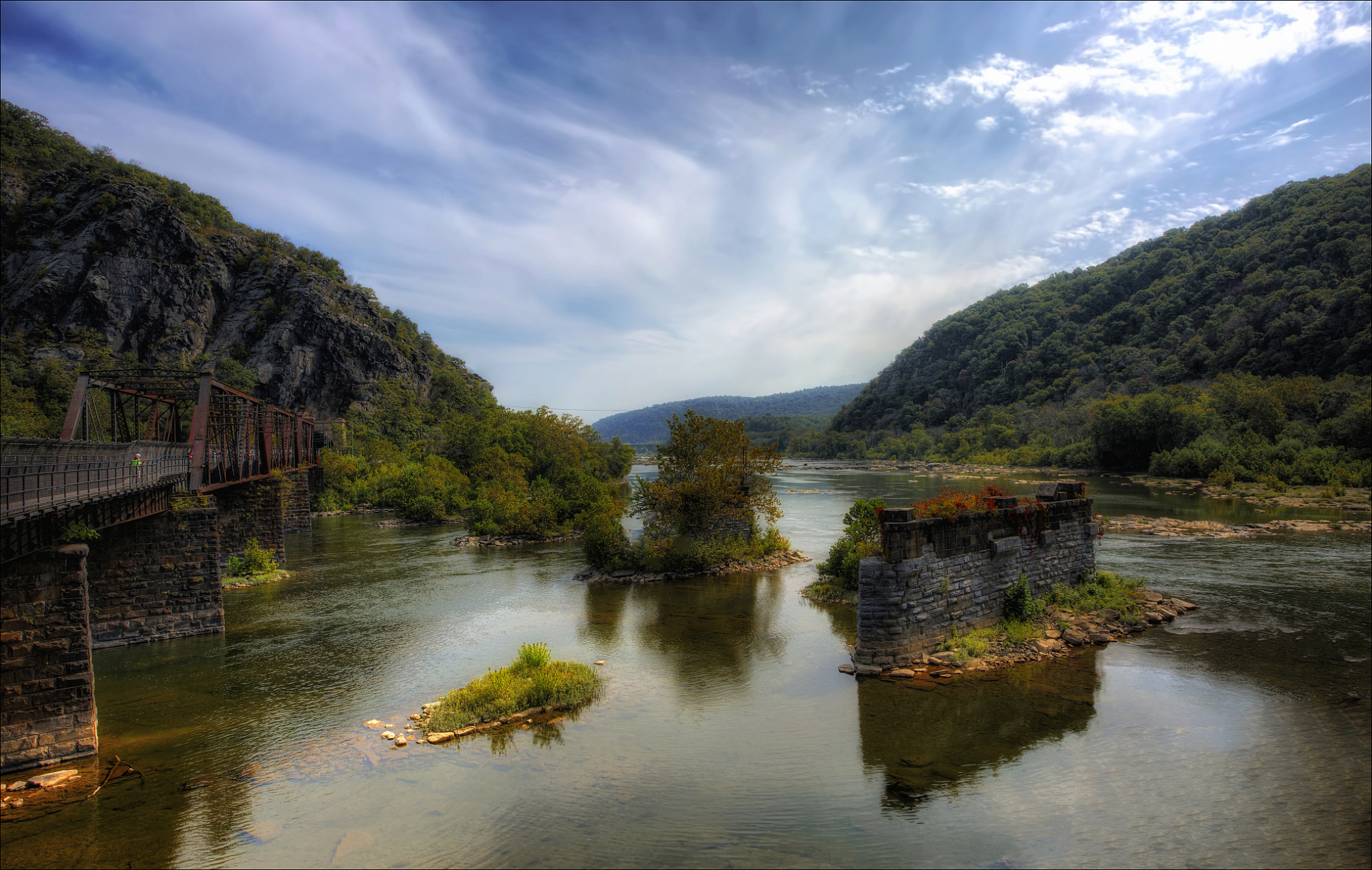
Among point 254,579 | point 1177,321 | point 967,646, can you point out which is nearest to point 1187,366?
point 1177,321

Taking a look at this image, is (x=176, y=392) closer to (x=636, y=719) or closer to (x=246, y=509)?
(x=246, y=509)

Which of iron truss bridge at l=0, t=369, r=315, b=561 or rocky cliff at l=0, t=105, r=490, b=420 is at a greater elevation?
rocky cliff at l=0, t=105, r=490, b=420

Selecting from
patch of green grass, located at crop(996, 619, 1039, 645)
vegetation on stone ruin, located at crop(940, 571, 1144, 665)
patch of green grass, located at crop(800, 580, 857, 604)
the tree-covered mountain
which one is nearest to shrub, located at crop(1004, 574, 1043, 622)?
vegetation on stone ruin, located at crop(940, 571, 1144, 665)

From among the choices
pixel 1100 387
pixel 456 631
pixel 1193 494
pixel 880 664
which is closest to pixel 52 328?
pixel 456 631

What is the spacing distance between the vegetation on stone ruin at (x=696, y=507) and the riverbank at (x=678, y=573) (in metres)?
0.24

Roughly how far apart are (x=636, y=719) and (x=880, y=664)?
5.80 m

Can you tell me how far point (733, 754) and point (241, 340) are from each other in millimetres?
94253

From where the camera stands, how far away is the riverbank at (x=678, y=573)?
91.0 ft

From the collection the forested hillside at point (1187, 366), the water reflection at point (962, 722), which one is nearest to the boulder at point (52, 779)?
the water reflection at point (962, 722)

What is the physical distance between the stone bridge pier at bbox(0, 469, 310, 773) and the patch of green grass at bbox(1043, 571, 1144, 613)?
21886 mm

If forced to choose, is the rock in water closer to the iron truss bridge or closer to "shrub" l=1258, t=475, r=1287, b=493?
the iron truss bridge

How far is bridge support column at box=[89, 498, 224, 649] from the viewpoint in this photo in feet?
58.2

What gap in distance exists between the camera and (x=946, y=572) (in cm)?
1539

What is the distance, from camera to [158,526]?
17.9 meters
